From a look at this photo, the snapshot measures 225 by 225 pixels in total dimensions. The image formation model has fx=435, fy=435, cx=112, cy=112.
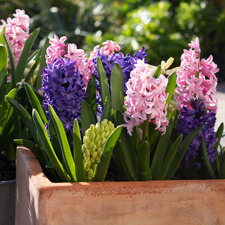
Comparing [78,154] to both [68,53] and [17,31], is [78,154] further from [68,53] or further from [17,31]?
[17,31]

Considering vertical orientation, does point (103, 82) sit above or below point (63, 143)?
above

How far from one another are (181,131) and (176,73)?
0.48ft

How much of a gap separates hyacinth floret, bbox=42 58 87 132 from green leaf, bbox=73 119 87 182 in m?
0.11

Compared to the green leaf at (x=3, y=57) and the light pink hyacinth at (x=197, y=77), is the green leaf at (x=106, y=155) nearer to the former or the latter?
the light pink hyacinth at (x=197, y=77)

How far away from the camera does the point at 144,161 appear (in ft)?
3.22

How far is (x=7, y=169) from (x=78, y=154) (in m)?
0.46

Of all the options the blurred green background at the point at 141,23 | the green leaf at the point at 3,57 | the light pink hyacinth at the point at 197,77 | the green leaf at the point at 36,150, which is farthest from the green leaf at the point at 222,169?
the blurred green background at the point at 141,23

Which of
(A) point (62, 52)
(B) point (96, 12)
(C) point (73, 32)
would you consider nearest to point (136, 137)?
(A) point (62, 52)

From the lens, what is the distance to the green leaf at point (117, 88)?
41.3 inches

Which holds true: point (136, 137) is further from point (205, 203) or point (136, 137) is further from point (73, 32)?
point (73, 32)

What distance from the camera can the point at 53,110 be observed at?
0.95 meters

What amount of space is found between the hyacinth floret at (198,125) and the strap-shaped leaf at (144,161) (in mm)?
138

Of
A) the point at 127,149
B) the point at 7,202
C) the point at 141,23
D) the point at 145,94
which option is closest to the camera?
the point at 145,94

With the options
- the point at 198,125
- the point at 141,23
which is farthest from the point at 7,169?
the point at 141,23
